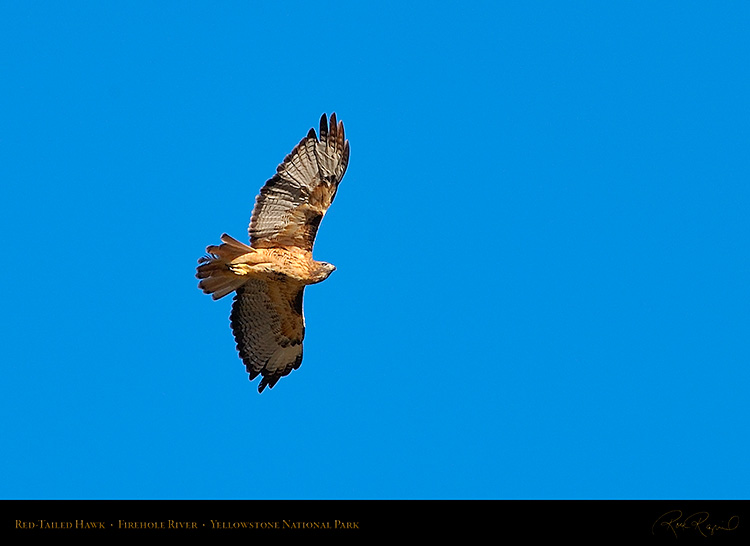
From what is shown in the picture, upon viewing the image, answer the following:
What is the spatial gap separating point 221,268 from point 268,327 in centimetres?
131

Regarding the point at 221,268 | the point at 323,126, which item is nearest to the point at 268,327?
the point at 221,268

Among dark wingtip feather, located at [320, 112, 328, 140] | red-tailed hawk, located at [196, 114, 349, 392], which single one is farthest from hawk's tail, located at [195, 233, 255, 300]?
dark wingtip feather, located at [320, 112, 328, 140]

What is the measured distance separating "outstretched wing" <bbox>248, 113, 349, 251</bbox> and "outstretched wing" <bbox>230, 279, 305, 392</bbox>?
67cm

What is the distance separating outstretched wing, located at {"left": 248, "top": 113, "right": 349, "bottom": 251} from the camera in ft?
47.3

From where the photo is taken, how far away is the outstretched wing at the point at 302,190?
1442cm

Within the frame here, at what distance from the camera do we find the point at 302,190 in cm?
1441

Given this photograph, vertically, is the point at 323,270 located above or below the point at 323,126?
below

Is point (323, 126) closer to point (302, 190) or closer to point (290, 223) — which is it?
point (302, 190)

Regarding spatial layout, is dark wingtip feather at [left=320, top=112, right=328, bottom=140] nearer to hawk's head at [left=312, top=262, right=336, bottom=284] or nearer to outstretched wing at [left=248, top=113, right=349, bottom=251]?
outstretched wing at [left=248, top=113, right=349, bottom=251]

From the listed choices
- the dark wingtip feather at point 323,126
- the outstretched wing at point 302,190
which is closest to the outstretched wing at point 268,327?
the outstretched wing at point 302,190

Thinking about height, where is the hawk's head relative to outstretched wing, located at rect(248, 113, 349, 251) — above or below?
below

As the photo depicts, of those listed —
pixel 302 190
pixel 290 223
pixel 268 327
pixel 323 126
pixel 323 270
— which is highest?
pixel 323 126
